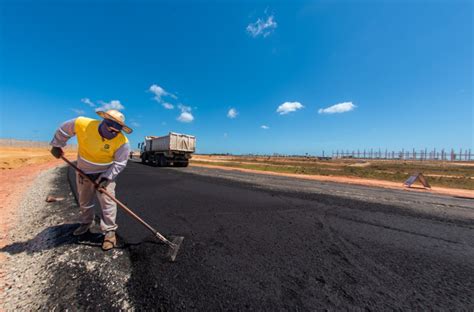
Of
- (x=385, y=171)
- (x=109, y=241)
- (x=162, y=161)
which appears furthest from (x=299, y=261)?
(x=385, y=171)

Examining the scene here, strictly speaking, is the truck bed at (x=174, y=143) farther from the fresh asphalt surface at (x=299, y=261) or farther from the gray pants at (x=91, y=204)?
the gray pants at (x=91, y=204)

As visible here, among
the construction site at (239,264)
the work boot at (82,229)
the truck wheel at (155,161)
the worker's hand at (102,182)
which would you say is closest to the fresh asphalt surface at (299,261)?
the construction site at (239,264)

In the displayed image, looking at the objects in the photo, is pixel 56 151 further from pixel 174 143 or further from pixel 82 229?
pixel 174 143

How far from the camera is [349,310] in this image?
1.71 metres

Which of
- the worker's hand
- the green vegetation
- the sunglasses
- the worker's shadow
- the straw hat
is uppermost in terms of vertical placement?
the straw hat

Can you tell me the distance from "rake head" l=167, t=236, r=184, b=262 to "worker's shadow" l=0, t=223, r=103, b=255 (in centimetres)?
110

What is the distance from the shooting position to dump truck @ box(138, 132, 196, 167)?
1980cm

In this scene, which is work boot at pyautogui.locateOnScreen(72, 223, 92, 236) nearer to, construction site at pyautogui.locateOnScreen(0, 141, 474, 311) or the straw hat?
construction site at pyautogui.locateOnScreen(0, 141, 474, 311)

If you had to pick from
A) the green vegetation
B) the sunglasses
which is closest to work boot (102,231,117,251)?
the sunglasses

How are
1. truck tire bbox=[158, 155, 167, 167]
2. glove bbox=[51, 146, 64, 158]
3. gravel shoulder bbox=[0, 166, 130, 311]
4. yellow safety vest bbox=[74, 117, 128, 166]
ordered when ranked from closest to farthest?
gravel shoulder bbox=[0, 166, 130, 311]
yellow safety vest bbox=[74, 117, 128, 166]
glove bbox=[51, 146, 64, 158]
truck tire bbox=[158, 155, 167, 167]

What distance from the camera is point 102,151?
280 centimetres

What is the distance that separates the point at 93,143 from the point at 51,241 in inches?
67.3

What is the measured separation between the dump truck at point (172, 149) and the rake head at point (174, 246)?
1762cm

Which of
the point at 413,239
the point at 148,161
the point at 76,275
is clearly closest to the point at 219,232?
the point at 76,275
